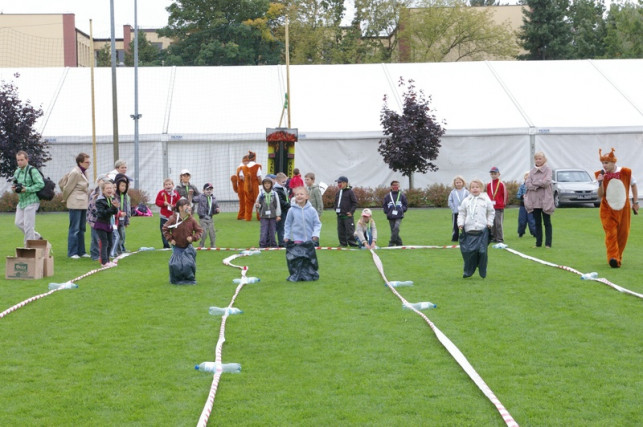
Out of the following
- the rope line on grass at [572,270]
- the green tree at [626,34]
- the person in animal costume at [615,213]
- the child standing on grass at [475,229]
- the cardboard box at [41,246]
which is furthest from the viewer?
the green tree at [626,34]

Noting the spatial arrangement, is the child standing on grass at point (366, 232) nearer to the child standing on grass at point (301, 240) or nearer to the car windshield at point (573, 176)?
the child standing on grass at point (301, 240)

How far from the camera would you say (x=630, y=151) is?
116ft

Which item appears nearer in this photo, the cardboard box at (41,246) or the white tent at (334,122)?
the cardboard box at (41,246)

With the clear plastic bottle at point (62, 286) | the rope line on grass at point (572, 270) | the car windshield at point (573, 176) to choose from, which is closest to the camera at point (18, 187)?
the clear plastic bottle at point (62, 286)

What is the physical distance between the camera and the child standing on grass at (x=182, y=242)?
12.9 m

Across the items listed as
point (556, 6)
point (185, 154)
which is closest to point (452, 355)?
point (185, 154)

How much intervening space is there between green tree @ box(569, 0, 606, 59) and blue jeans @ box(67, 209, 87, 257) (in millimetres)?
57834

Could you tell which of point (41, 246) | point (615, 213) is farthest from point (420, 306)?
point (41, 246)

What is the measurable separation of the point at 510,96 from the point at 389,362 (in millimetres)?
30697

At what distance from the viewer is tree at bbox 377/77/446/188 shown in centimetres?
3262

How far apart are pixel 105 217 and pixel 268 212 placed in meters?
4.21

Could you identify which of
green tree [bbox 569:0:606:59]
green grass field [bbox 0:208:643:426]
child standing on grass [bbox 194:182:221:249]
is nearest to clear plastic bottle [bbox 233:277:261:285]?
green grass field [bbox 0:208:643:426]

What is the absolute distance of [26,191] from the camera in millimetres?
14859

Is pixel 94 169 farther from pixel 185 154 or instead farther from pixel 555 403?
pixel 555 403
